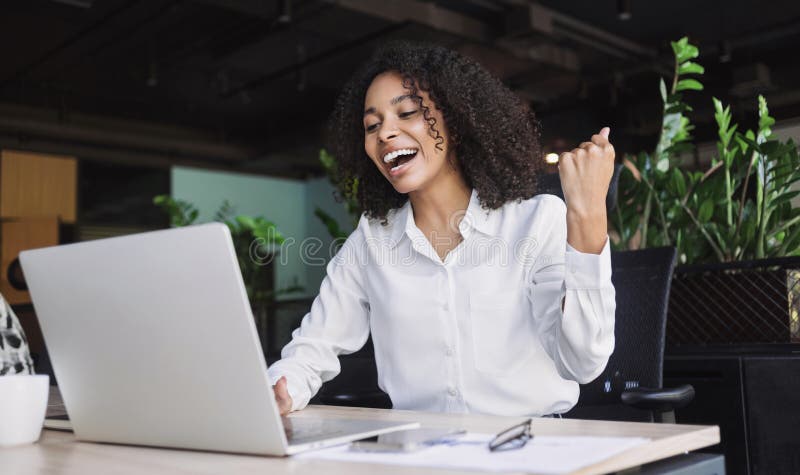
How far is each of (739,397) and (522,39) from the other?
4.81 meters

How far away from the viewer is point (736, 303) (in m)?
2.08

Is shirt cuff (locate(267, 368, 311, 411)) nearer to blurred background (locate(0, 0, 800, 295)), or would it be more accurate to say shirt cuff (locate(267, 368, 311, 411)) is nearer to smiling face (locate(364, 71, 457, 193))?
smiling face (locate(364, 71, 457, 193))

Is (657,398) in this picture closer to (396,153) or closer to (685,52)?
(396,153)

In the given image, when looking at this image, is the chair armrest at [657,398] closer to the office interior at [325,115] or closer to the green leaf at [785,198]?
the office interior at [325,115]

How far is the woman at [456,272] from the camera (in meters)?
1.32

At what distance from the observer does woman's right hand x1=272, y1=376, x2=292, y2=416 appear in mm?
1197

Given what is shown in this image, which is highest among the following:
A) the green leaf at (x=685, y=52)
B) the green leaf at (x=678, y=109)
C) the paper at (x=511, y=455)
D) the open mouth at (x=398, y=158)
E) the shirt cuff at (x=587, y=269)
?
the green leaf at (x=685, y=52)

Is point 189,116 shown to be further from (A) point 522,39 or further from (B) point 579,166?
(B) point 579,166

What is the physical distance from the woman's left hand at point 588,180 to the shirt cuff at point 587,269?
40 mm

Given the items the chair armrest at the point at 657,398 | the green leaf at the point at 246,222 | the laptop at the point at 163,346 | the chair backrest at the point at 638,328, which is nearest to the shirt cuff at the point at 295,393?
the laptop at the point at 163,346

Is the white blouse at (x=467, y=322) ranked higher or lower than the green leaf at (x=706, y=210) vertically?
lower

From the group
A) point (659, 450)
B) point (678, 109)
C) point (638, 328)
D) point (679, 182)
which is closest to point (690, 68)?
point (678, 109)

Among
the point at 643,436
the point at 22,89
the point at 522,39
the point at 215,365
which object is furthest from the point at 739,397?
the point at 22,89

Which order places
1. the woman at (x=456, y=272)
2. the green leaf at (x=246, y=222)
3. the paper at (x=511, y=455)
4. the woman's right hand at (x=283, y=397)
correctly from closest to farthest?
the paper at (x=511, y=455) < the woman's right hand at (x=283, y=397) < the woman at (x=456, y=272) < the green leaf at (x=246, y=222)
